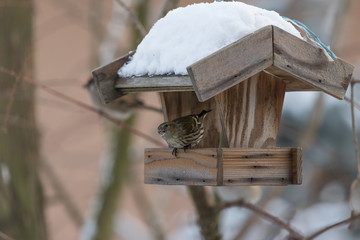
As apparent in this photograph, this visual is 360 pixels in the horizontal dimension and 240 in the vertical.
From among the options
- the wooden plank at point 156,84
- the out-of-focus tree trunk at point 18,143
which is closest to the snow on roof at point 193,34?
the wooden plank at point 156,84

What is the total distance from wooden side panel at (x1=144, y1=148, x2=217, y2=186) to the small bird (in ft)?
0.13

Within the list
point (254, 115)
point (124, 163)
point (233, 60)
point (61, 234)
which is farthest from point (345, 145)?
point (61, 234)

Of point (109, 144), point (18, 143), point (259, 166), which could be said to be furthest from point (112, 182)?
point (259, 166)

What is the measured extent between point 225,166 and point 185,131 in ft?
0.63

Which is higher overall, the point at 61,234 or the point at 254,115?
the point at 254,115

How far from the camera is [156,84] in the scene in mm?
1717

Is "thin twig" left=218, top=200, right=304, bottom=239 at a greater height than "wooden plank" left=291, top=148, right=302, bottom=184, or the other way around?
"wooden plank" left=291, top=148, right=302, bottom=184

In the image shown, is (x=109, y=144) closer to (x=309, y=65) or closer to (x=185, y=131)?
(x=185, y=131)

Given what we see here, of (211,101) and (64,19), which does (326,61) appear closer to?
(211,101)

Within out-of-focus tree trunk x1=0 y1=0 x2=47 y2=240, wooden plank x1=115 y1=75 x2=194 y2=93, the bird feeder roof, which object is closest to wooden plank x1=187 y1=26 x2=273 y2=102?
the bird feeder roof

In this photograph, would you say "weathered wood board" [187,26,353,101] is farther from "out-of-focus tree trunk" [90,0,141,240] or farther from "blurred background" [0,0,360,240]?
"out-of-focus tree trunk" [90,0,141,240]

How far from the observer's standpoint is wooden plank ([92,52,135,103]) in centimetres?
185

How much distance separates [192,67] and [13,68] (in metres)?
1.56

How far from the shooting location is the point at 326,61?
5.80ft
